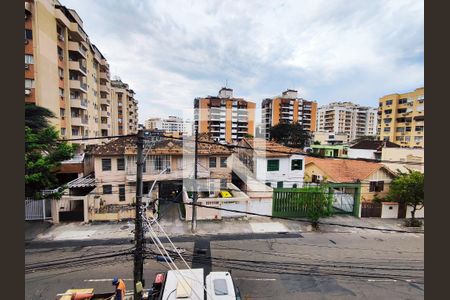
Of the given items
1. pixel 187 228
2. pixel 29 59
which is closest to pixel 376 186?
pixel 187 228

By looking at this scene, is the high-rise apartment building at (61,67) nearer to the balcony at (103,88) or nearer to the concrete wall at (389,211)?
the balcony at (103,88)

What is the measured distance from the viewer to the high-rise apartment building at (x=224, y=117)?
63156 millimetres

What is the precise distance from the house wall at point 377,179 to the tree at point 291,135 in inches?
1218

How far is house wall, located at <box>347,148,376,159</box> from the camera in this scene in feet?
116

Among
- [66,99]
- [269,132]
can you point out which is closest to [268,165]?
[66,99]

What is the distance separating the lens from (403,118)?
49.1 m

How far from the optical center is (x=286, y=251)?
39.8 feet

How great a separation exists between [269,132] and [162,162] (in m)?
41.2

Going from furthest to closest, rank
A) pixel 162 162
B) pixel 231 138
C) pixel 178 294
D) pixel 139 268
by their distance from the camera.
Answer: pixel 231 138 → pixel 162 162 → pixel 178 294 → pixel 139 268

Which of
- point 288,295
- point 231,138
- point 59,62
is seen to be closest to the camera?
point 288,295

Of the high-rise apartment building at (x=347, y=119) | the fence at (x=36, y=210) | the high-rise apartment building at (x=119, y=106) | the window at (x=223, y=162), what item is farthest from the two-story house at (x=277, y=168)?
the high-rise apartment building at (x=347, y=119)

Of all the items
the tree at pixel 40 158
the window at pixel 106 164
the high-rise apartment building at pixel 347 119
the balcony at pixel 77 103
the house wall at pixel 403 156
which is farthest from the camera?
the high-rise apartment building at pixel 347 119

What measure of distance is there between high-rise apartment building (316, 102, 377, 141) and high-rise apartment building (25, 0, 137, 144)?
8234 centimetres

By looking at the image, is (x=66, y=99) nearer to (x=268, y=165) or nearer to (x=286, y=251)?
(x=268, y=165)
